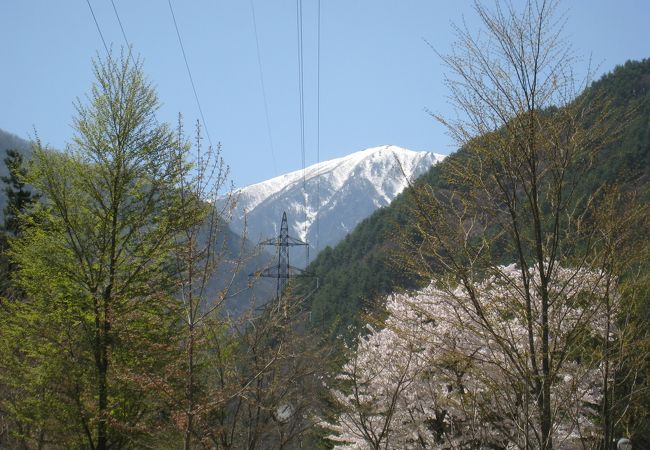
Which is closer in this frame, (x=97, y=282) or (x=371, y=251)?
(x=97, y=282)

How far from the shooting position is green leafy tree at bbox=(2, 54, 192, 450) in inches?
372

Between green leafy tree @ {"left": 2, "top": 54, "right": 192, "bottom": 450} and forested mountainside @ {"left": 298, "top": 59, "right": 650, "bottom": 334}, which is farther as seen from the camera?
forested mountainside @ {"left": 298, "top": 59, "right": 650, "bottom": 334}

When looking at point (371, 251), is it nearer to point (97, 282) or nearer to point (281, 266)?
point (281, 266)

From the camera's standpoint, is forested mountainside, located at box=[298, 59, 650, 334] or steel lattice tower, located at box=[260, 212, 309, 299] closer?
steel lattice tower, located at box=[260, 212, 309, 299]

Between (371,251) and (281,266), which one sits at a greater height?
(371,251)

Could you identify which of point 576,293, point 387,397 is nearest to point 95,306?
point 387,397

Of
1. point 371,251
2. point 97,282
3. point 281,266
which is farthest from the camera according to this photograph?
point 371,251

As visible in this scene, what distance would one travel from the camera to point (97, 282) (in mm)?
9570

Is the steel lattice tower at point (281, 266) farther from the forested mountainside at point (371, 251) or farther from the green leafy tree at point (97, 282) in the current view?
the forested mountainside at point (371, 251)

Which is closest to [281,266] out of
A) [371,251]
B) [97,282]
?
[97,282]

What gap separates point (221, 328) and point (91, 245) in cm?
230

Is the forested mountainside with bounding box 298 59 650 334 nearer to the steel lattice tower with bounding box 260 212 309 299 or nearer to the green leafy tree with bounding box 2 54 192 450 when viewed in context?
the steel lattice tower with bounding box 260 212 309 299

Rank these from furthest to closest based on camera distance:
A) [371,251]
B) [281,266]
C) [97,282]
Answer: [371,251] < [281,266] < [97,282]

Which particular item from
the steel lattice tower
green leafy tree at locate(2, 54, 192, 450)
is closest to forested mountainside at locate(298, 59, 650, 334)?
the steel lattice tower
